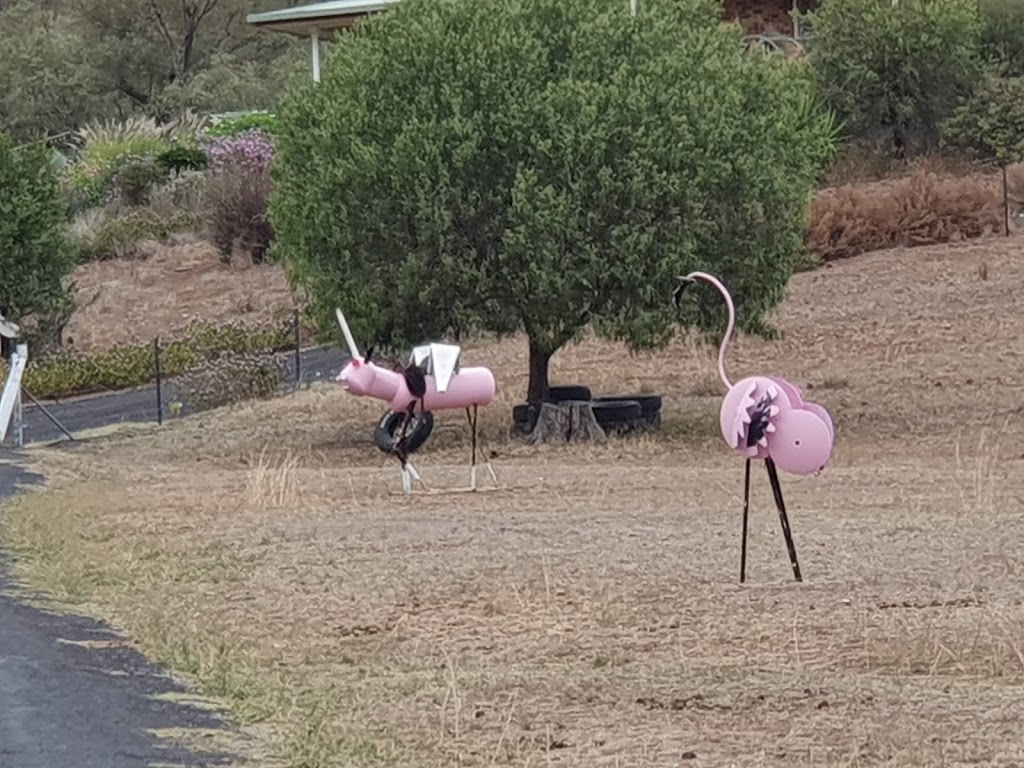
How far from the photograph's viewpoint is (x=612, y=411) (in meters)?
23.2

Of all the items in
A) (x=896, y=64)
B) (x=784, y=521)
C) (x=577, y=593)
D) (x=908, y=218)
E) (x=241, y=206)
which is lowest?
(x=577, y=593)

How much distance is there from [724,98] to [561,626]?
42.0 feet

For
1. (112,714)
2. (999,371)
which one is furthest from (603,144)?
(112,714)

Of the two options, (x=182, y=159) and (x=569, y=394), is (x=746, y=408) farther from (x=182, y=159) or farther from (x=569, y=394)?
(x=182, y=159)

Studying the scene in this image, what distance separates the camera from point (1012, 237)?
3450 cm

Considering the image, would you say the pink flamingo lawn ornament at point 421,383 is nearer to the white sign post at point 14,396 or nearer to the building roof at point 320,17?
the white sign post at point 14,396

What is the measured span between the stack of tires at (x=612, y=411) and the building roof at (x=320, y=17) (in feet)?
72.9

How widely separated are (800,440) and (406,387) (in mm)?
6390

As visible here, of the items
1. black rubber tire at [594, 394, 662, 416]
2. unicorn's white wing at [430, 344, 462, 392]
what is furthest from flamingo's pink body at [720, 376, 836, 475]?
black rubber tire at [594, 394, 662, 416]

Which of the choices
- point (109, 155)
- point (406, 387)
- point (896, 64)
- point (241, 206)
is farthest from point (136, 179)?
point (406, 387)

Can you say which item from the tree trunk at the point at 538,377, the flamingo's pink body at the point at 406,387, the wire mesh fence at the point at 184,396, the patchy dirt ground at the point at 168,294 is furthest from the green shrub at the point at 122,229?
the flamingo's pink body at the point at 406,387

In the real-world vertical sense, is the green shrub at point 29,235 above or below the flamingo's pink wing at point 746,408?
above

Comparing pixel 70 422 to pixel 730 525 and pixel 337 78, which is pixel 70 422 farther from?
pixel 730 525

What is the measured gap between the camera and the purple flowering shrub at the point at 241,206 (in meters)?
42.7
